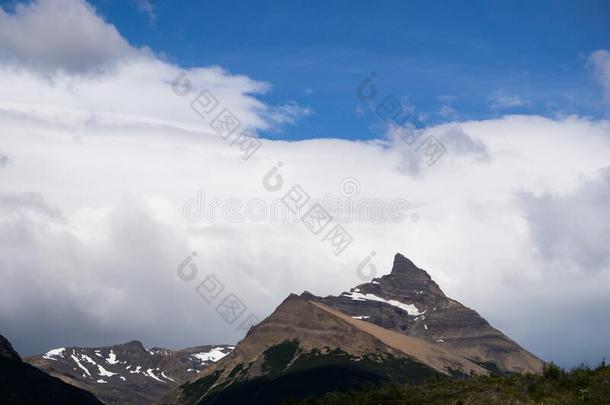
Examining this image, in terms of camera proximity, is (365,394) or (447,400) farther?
(365,394)

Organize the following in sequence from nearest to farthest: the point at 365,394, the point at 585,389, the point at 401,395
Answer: the point at 585,389 < the point at 401,395 < the point at 365,394

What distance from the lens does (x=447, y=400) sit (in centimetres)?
9431

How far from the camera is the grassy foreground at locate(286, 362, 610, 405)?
3492 inches

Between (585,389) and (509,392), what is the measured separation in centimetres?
841

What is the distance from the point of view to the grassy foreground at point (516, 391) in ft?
291

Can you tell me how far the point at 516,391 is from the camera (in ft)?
308

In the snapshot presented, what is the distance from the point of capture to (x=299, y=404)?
11675cm

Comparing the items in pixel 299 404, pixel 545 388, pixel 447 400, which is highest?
pixel 545 388

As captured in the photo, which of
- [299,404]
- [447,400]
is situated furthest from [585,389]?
[299,404]

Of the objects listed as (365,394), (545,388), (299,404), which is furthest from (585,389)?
(299,404)

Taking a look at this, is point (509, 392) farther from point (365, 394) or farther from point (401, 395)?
point (365, 394)

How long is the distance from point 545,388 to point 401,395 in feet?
59.6

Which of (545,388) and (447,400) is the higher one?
(545,388)

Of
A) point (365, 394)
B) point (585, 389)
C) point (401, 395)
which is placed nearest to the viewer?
point (585, 389)
